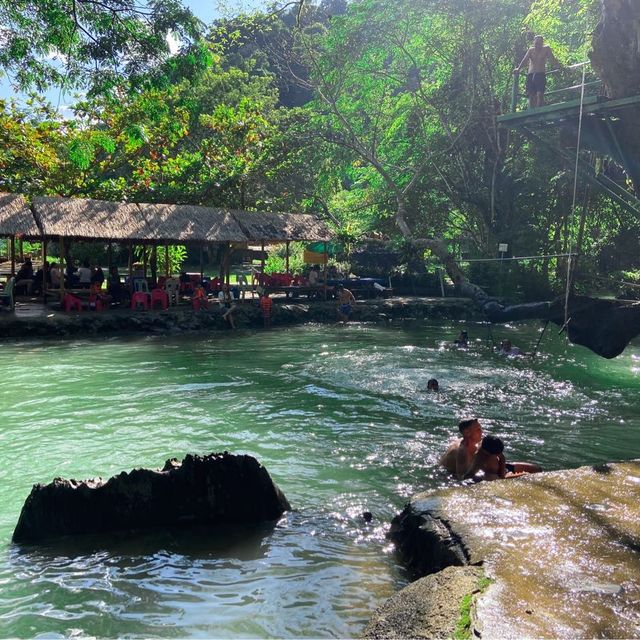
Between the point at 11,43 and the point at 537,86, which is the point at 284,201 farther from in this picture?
the point at 11,43

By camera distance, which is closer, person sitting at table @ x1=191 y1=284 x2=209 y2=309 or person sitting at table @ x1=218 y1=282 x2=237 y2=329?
person sitting at table @ x1=218 y1=282 x2=237 y2=329

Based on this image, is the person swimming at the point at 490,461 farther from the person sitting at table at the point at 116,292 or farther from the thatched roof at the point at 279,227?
the thatched roof at the point at 279,227

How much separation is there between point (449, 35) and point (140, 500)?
22.7 metres

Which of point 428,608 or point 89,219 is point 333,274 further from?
point 428,608

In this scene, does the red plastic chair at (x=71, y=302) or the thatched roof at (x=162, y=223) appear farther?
the red plastic chair at (x=71, y=302)

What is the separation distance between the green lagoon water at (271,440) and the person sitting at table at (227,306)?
128cm

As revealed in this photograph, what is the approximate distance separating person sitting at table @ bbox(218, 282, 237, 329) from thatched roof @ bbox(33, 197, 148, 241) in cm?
284

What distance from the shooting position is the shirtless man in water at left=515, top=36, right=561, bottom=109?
45.6 ft

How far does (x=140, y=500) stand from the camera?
5.70 metres

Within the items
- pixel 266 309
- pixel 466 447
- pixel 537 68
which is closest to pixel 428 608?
pixel 466 447

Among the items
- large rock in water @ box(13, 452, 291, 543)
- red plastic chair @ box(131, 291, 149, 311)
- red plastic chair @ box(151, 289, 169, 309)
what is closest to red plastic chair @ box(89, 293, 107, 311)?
red plastic chair @ box(131, 291, 149, 311)

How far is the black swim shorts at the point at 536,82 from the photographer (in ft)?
46.0

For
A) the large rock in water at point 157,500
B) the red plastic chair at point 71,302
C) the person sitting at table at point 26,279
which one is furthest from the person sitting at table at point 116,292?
the large rock in water at point 157,500

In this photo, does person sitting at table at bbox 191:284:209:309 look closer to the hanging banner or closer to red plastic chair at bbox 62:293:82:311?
red plastic chair at bbox 62:293:82:311
